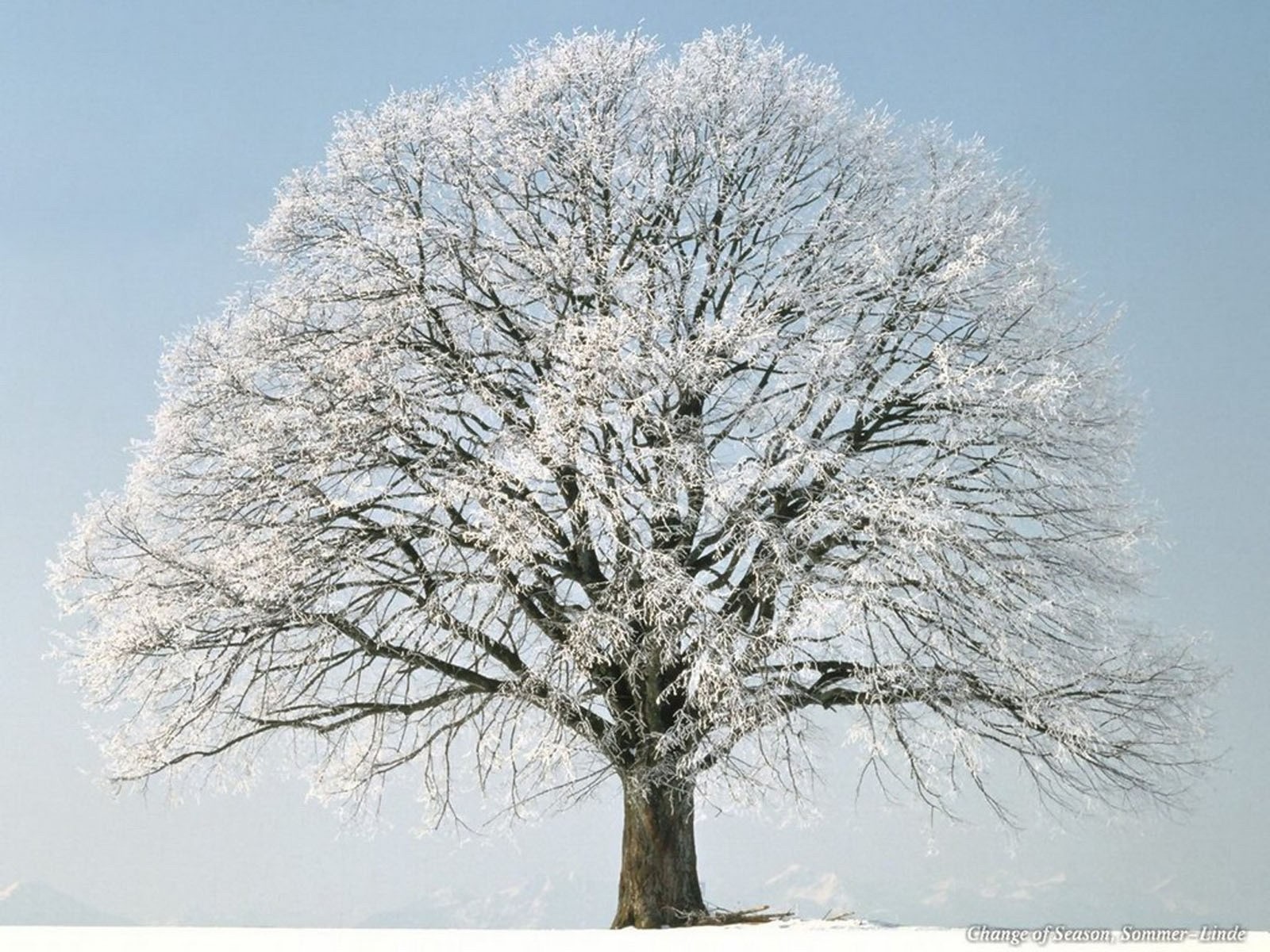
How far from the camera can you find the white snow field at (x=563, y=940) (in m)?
8.77

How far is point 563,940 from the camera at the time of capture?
951cm

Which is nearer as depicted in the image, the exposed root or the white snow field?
the white snow field

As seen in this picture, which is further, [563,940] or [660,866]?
[660,866]

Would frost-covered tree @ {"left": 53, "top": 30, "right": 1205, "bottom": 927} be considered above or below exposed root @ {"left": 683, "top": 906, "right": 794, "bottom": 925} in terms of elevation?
above

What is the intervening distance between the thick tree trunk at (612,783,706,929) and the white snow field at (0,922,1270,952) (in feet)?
3.94

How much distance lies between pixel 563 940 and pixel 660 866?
→ 92.6 inches

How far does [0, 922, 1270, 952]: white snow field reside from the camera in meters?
8.77

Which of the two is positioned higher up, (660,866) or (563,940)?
(660,866)

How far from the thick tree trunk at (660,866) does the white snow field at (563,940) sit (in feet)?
3.94

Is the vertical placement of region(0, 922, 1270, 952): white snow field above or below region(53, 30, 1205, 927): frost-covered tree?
below

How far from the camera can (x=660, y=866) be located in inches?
463

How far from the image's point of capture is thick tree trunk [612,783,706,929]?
11664 millimetres

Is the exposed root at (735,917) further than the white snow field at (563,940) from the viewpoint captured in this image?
Yes

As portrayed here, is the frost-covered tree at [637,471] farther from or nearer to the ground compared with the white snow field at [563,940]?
farther from the ground
